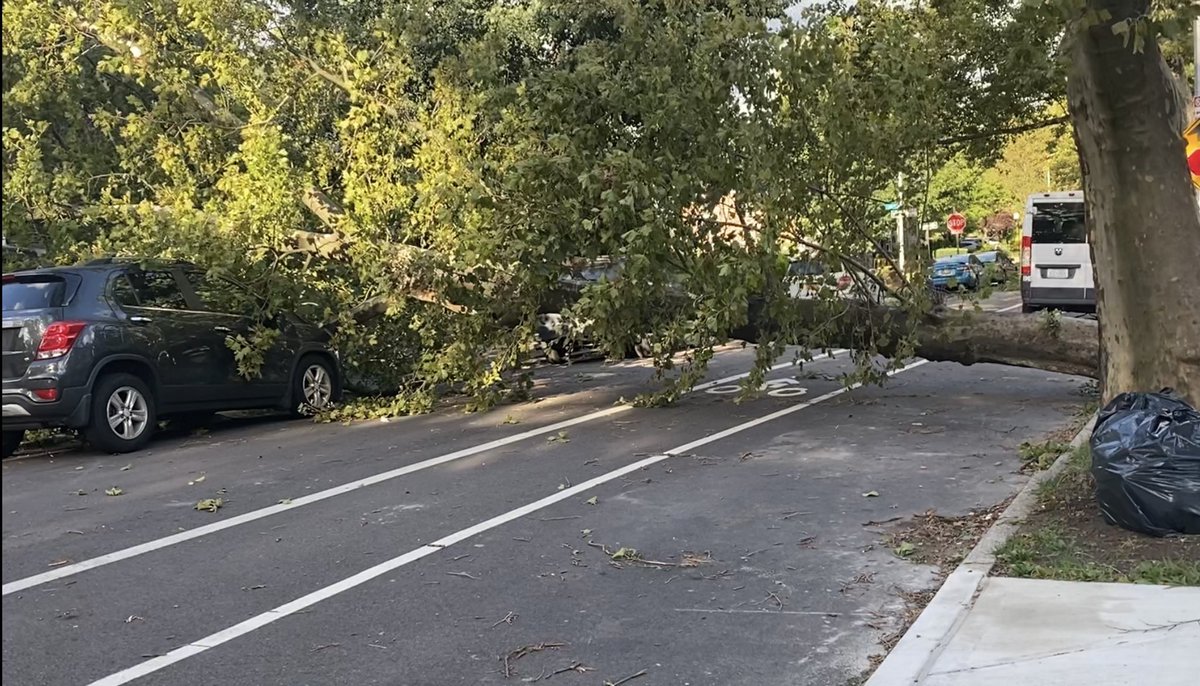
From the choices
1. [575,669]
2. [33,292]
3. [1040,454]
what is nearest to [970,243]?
[1040,454]

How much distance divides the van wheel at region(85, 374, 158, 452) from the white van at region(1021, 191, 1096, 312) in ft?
52.0

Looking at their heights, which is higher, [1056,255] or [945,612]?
[1056,255]

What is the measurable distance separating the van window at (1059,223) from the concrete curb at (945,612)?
14678 millimetres

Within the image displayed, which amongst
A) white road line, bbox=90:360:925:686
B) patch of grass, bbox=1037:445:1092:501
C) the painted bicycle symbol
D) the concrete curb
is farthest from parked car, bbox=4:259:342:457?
patch of grass, bbox=1037:445:1092:501

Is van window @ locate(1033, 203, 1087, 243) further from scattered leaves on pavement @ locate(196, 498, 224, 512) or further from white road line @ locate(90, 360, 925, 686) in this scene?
scattered leaves on pavement @ locate(196, 498, 224, 512)

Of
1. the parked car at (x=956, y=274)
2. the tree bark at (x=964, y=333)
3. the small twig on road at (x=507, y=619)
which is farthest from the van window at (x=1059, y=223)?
the small twig on road at (x=507, y=619)

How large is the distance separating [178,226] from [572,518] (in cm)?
619

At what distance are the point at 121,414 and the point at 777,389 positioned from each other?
7.29 metres

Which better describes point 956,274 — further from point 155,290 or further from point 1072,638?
point 1072,638

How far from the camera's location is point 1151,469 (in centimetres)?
556

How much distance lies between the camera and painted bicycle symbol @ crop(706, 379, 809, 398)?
12.4 meters

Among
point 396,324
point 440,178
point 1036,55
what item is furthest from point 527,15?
point 1036,55

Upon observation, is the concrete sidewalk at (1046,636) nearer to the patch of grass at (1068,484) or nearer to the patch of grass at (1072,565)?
the patch of grass at (1072,565)

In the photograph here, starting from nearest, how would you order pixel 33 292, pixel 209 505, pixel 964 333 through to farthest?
pixel 209 505
pixel 33 292
pixel 964 333
